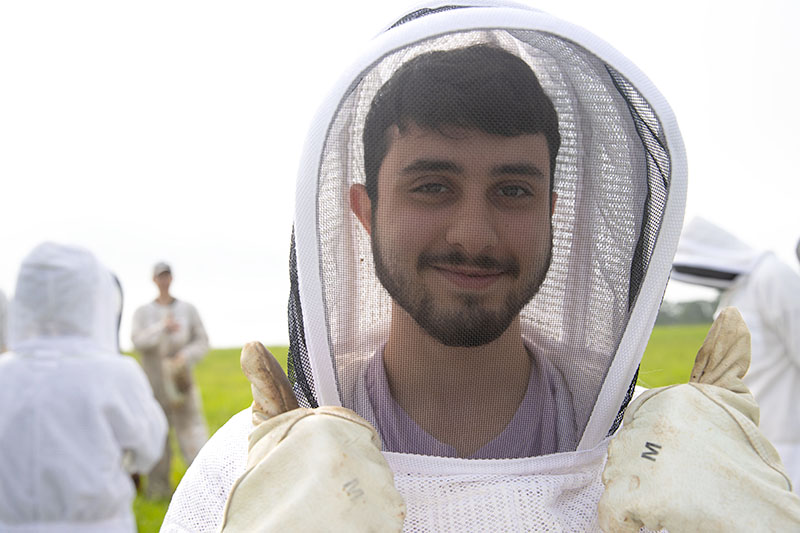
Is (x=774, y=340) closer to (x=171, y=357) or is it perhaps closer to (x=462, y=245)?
(x=462, y=245)

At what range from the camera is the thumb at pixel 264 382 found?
1421 millimetres

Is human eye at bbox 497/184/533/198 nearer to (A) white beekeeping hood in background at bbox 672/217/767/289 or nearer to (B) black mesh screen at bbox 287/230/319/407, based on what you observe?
(B) black mesh screen at bbox 287/230/319/407

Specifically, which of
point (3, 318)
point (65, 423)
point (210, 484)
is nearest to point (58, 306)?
point (65, 423)

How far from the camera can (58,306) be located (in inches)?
180

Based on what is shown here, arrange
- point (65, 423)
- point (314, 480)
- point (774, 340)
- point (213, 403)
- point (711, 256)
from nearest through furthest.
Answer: point (314, 480) < point (65, 423) < point (774, 340) < point (711, 256) < point (213, 403)

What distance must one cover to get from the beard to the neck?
0.03 meters

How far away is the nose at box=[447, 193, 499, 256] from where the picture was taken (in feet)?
4.87

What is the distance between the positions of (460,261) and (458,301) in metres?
0.09

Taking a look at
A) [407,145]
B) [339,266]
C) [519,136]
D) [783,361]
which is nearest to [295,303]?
[339,266]

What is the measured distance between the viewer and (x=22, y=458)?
3.99m

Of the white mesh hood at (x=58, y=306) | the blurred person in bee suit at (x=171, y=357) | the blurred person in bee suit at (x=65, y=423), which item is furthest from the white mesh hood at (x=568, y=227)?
the blurred person in bee suit at (x=171, y=357)

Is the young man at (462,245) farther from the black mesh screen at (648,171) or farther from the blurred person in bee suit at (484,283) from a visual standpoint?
the black mesh screen at (648,171)

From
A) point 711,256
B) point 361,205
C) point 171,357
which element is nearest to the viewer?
point 361,205

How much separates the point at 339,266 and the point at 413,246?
0.68ft
